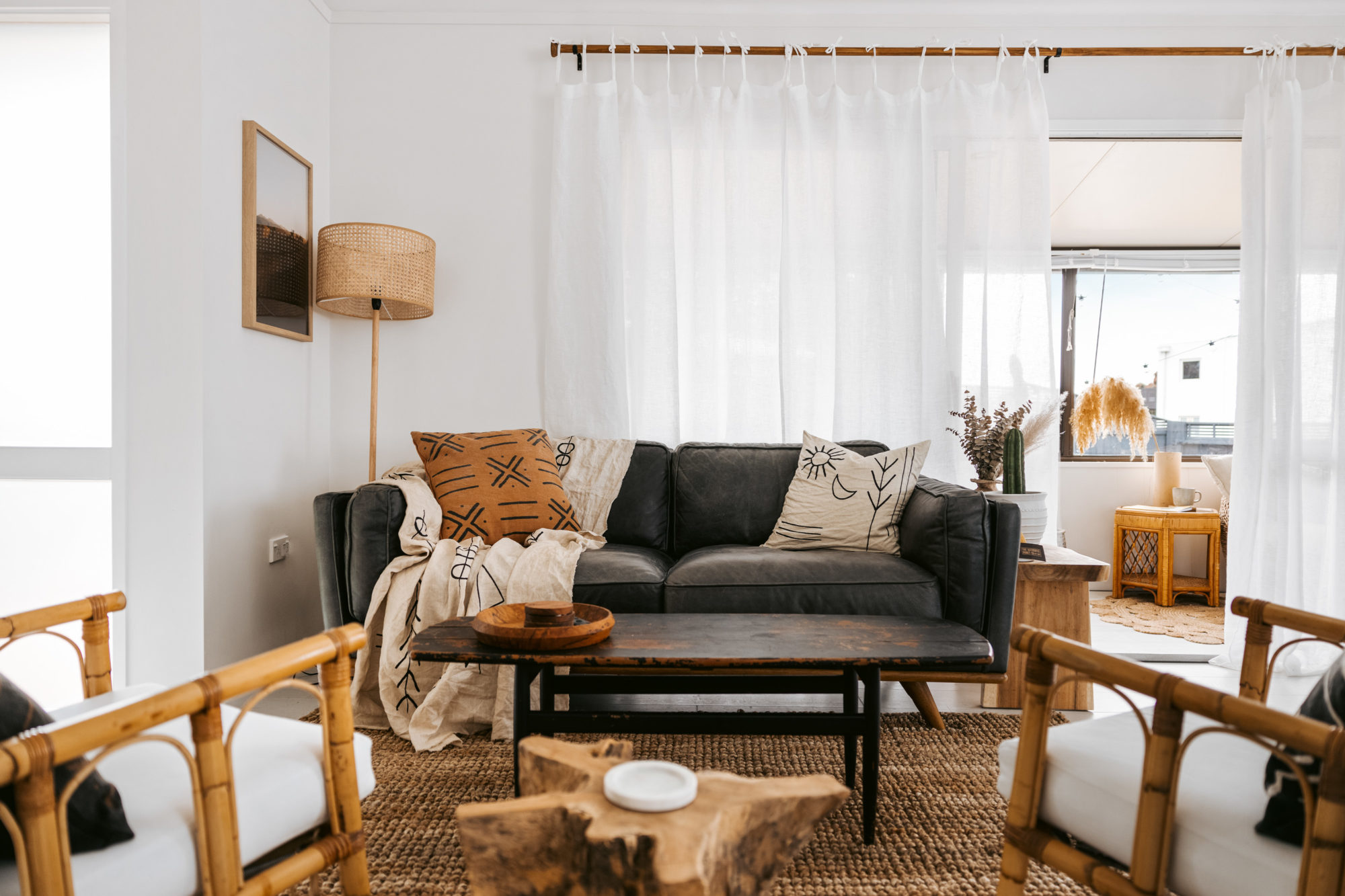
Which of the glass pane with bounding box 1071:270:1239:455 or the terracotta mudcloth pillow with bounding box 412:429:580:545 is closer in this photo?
the terracotta mudcloth pillow with bounding box 412:429:580:545

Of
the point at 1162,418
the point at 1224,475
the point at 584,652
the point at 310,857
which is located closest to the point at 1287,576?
the point at 1224,475

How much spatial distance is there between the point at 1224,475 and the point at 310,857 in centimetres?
464

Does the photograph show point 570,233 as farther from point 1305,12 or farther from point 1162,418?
point 1162,418

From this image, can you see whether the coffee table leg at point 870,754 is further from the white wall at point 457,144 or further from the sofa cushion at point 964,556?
the white wall at point 457,144

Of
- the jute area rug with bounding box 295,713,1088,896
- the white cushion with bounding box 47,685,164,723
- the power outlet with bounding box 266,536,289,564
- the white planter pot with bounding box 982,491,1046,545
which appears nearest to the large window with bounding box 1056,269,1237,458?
the white planter pot with bounding box 982,491,1046,545

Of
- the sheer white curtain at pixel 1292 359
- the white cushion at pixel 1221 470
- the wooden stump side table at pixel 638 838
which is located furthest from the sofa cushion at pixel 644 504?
the white cushion at pixel 1221 470

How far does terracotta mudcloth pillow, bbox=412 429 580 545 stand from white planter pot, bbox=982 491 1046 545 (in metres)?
1.61

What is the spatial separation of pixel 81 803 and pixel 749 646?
112 centimetres

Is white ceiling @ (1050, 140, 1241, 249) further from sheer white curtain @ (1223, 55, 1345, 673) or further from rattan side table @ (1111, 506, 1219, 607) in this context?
rattan side table @ (1111, 506, 1219, 607)

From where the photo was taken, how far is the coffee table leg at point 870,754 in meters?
1.60

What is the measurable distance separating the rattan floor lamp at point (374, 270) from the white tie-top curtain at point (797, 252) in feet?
1.73

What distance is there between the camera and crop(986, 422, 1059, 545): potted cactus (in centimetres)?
277

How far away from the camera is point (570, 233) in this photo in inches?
126

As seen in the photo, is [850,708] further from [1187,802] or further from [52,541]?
[52,541]
